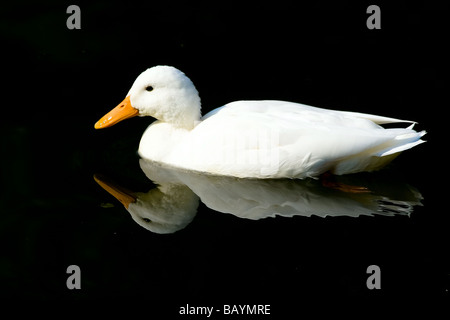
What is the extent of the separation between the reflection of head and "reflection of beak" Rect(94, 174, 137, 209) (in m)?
0.07

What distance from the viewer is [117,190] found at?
26.9ft

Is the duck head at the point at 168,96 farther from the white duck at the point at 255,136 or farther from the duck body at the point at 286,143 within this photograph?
the duck body at the point at 286,143

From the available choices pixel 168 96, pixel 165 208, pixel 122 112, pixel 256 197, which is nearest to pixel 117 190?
pixel 165 208

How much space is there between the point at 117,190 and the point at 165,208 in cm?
71

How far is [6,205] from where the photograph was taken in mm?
7949

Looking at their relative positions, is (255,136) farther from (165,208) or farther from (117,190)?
(117,190)

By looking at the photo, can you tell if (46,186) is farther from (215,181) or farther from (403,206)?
(403,206)

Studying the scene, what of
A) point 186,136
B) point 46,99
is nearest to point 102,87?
point 46,99

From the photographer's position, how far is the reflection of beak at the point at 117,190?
314 inches

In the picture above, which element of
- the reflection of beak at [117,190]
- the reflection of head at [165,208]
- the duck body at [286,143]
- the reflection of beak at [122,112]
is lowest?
the reflection of head at [165,208]

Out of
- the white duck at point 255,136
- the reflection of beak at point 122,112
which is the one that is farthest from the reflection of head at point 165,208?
the reflection of beak at point 122,112

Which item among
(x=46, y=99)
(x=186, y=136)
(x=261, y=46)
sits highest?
(x=261, y=46)

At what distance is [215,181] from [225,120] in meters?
0.65

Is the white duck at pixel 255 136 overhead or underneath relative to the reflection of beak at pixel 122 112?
underneath
